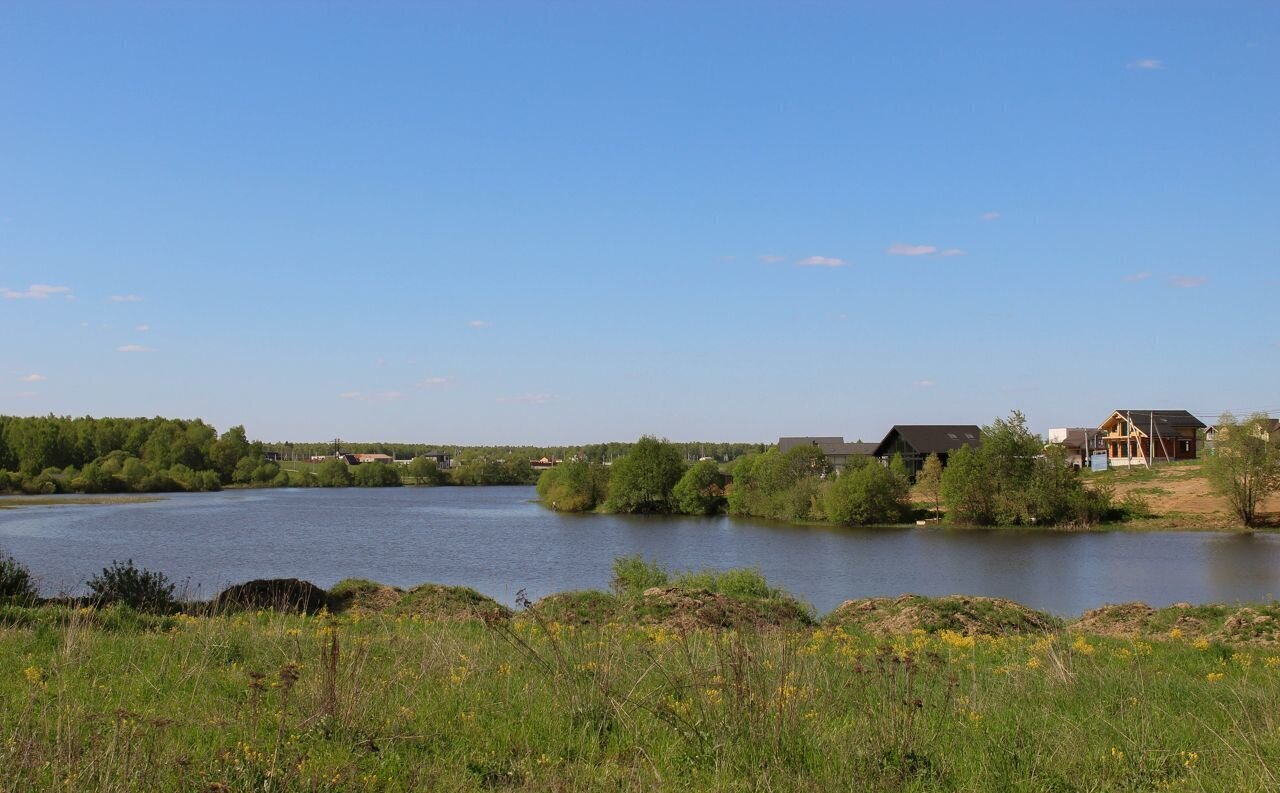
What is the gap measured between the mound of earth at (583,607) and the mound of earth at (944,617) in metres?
3.37

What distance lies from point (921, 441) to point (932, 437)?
182cm

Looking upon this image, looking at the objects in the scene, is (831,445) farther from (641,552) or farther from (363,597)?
(363,597)

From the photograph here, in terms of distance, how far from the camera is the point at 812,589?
97.6 ft

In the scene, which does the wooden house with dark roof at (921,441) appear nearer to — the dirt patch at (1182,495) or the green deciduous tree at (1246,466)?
the dirt patch at (1182,495)

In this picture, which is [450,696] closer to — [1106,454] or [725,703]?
[725,703]

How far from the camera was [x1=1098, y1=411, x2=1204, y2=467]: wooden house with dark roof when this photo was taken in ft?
262

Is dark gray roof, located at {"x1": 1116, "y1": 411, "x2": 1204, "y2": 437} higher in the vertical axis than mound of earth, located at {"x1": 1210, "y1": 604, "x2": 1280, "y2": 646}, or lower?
higher

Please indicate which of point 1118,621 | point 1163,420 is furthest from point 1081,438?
point 1118,621

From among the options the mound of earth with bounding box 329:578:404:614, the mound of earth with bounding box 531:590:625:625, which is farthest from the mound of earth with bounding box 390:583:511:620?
the mound of earth with bounding box 531:590:625:625

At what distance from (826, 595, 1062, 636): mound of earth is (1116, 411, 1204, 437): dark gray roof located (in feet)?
241

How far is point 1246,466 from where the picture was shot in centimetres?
5391

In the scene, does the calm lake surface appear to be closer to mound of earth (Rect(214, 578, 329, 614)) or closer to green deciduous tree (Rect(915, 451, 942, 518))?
mound of earth (Rect(214, 578, 329, 614))

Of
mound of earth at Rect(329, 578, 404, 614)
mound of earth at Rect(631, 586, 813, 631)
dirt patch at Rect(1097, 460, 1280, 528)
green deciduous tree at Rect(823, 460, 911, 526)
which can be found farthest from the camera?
green deciduous tree at Rect(823, 460, 911, 526)

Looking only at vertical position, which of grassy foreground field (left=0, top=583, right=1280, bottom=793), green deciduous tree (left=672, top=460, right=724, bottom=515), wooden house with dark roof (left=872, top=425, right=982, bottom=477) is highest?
wooden house with dark roof (left=872, top=425, right=982, bottom=477)
